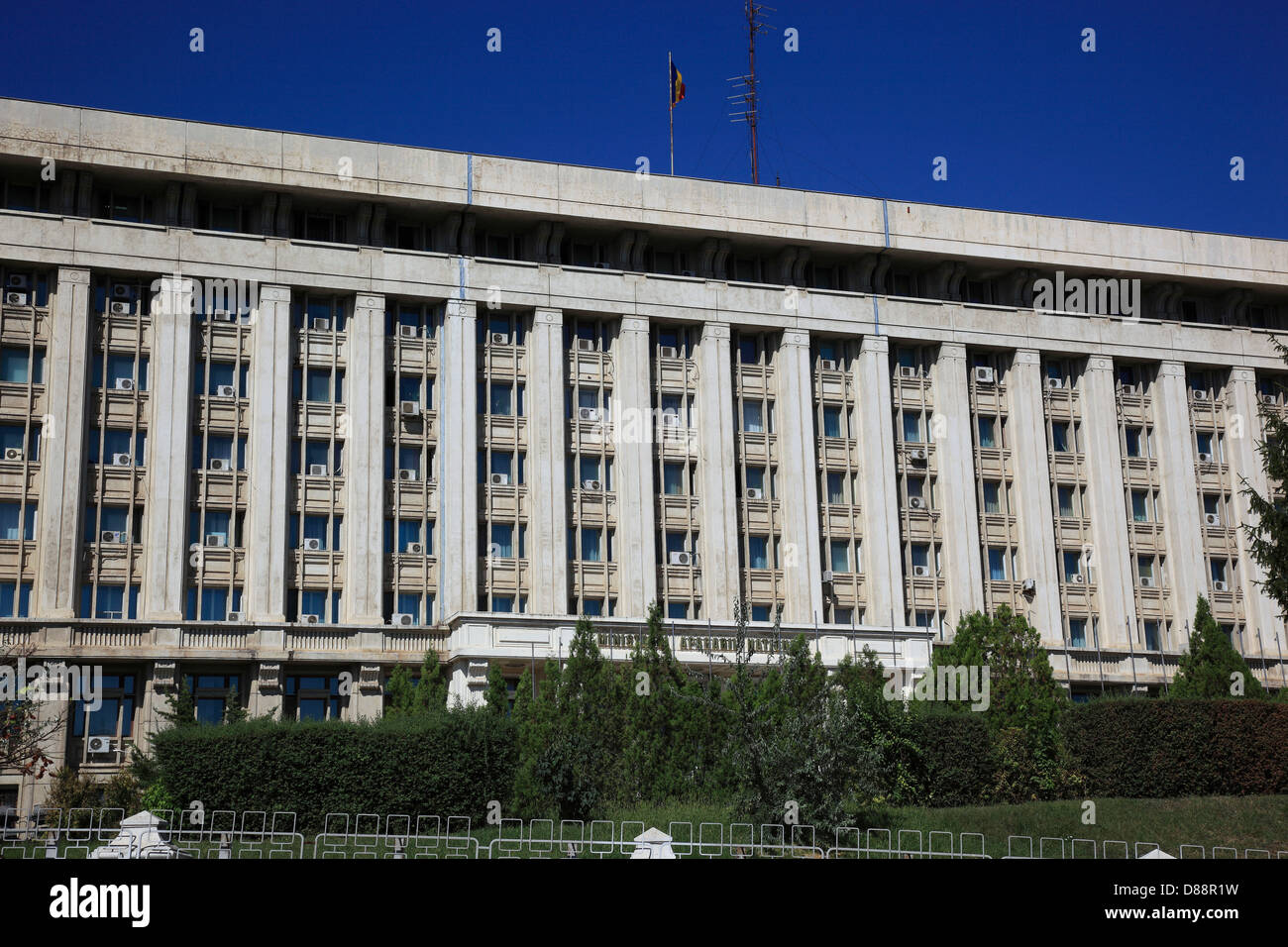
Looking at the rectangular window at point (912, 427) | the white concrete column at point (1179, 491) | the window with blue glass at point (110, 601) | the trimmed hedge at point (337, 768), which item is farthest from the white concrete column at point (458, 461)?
the white concrete column at point (1179, 491)

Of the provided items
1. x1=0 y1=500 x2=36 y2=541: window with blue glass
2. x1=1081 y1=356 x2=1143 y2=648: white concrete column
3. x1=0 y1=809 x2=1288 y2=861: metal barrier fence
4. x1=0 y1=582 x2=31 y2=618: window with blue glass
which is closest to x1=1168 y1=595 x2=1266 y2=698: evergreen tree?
x1=1081 y1=356 x2=1143 y2=648: white concrete column

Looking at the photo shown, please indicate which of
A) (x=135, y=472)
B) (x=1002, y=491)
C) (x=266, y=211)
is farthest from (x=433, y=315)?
(x=1002, y=491)

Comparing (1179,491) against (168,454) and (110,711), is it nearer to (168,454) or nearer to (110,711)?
(168,454)

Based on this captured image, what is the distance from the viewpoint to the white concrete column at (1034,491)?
5425 cm

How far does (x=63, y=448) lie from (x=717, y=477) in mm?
21463

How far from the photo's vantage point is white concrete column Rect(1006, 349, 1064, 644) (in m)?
54.2

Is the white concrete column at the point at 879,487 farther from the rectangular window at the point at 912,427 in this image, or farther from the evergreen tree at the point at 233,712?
the evergreen tree at the point at 233,712

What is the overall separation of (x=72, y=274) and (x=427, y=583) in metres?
14.9

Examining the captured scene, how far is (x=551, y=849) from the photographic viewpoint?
28234 millimetres

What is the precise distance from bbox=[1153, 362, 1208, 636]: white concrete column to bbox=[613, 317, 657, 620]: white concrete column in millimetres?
21143
